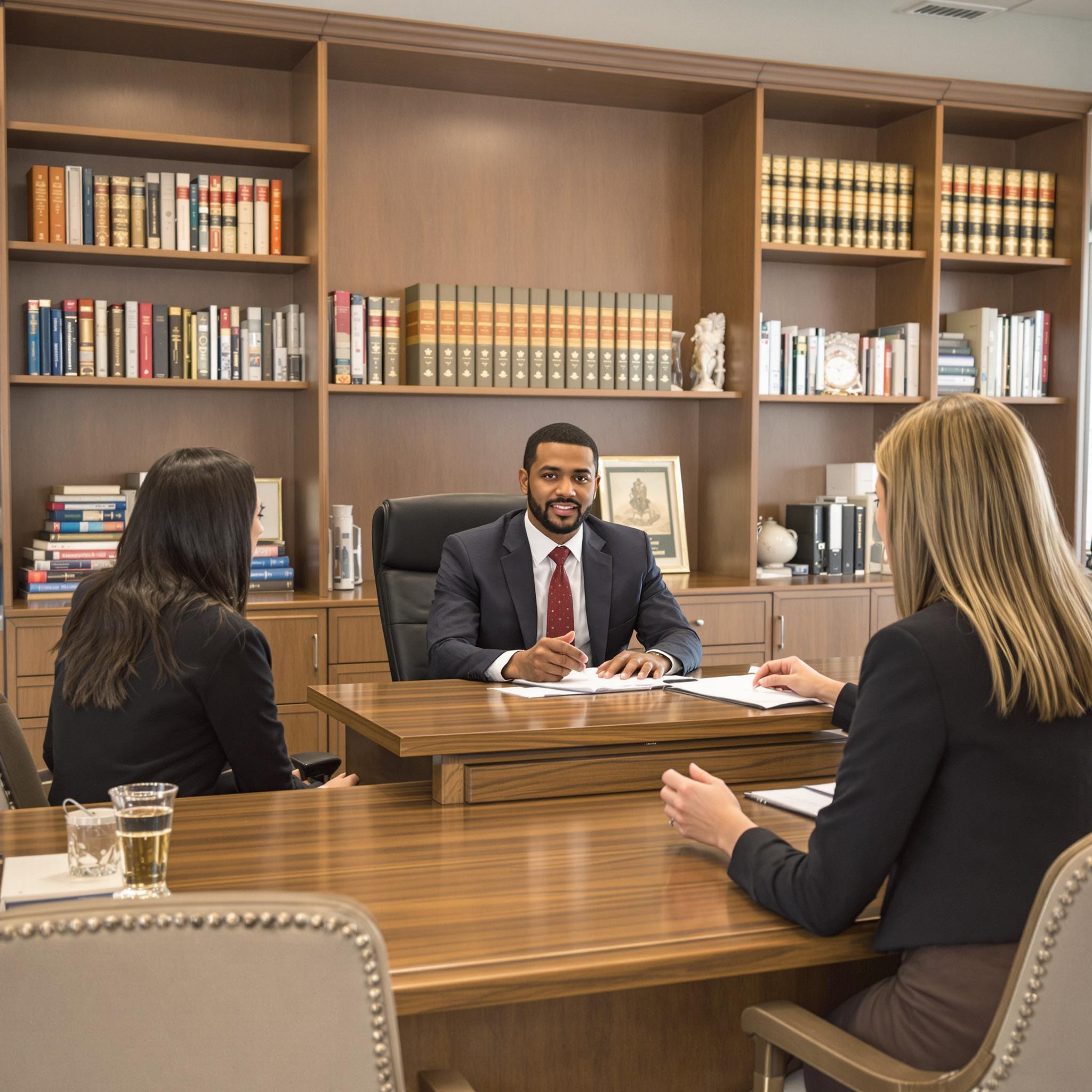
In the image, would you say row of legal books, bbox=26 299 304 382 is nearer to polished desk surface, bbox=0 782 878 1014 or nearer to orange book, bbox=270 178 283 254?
orange book, bbox=270 178 283 254

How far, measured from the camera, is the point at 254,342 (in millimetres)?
3910

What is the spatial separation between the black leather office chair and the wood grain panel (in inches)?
46.5

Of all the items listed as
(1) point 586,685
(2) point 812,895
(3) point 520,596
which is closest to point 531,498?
(3) point 520,596

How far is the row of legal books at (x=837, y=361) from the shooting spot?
443cm

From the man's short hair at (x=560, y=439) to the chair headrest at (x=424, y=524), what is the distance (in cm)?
17

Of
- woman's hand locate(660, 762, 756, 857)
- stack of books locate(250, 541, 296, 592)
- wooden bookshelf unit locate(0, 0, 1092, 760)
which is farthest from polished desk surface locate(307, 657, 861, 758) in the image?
stack of books locate(250, 541, 296, 592)

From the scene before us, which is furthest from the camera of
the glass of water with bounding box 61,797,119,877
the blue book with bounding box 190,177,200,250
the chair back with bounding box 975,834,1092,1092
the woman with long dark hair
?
the blue book with bounding box 190,177,200,250

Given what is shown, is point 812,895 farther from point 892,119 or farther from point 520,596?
point 892,119

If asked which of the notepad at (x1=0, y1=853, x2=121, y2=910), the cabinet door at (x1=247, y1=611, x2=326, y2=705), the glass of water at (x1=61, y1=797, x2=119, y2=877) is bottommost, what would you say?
the cabinet door at (x1=247, y1=611, x2=326, y2=705)

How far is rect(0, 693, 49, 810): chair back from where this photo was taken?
6.86ft

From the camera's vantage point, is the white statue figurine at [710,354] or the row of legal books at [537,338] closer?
the row of legal books at [537,338]

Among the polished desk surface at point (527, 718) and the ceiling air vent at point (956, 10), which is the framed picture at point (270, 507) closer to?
the polished desk surface at point (527, 718)

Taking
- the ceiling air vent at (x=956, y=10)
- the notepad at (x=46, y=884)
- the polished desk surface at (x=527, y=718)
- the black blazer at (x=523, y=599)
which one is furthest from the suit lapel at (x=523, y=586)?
the ceiling air vent at (x=956, y=10)

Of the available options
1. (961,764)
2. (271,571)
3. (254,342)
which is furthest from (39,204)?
(961,764)
